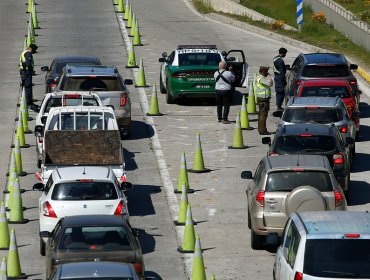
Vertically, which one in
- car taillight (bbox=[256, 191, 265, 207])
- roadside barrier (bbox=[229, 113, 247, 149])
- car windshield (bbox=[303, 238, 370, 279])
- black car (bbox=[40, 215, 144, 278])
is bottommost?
roadside barrier (bbox=[229, 113, 247, 149])

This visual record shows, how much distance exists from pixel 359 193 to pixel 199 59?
10954 mm

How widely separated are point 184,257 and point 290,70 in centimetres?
1461

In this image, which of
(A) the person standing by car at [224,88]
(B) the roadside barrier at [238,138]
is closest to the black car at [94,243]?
(B) the roadside barrier at [238,138]

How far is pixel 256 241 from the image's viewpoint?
23125mm

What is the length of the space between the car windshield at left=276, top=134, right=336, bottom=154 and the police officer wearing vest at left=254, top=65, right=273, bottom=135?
21.8 ft

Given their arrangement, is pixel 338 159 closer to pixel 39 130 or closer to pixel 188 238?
pixel 188 238

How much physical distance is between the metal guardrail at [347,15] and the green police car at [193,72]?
32.7ft

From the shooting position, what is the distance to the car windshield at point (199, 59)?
37.5 meters

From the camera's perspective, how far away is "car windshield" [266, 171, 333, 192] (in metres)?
22.7

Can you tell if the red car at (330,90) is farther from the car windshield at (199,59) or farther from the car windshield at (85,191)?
the car windshield at (85,191)

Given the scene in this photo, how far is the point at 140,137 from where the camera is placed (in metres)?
33.7

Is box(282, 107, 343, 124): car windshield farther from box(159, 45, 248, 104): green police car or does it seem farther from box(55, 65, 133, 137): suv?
box(159, 45, 248, 104): green police car

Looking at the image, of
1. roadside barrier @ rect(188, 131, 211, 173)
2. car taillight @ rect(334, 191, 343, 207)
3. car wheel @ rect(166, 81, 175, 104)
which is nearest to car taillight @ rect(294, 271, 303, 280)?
car taillight @ rect(334, 191, 343, 207)

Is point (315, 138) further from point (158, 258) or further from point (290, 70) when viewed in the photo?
point (290, 70)
